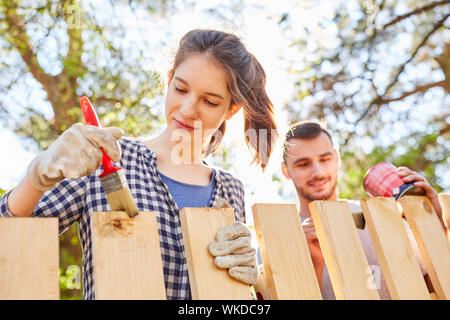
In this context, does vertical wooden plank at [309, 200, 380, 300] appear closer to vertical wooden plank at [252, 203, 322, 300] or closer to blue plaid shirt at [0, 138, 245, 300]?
vertical wooden plank at [252, 203, 322, 300]

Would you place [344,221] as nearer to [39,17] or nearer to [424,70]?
[39,17]

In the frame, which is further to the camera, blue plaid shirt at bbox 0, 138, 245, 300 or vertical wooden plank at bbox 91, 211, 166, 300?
blue plaid shirt at bbox 0, 138, 245, 300

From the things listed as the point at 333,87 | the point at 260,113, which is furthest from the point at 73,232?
the point at 333,87

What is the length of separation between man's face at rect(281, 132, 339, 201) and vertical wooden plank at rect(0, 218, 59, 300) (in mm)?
2007

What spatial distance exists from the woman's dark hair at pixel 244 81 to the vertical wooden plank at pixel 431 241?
0.78 meters

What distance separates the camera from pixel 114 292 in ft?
2.89

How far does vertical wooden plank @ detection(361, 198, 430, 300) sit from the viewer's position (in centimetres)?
110

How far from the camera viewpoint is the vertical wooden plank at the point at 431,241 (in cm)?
116

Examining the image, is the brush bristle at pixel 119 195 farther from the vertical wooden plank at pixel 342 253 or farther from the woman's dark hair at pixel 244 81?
the woman's dark hair at pixel 244 81

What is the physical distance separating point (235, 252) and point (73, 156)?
42cm

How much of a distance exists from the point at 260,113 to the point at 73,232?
132 inches

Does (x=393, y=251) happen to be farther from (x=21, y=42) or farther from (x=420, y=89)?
(x=420, y=89)

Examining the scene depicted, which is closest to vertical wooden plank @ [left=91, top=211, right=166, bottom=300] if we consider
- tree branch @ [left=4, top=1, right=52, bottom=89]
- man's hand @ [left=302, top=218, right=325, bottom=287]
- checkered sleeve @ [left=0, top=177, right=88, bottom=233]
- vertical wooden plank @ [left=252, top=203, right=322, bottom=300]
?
vertical wooden plank @ [left=252, top=203, right=322, bottom=300]

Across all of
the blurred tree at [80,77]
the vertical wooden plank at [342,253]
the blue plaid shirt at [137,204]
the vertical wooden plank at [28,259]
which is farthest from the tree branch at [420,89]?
the vertical wooden plank at [28,259]
